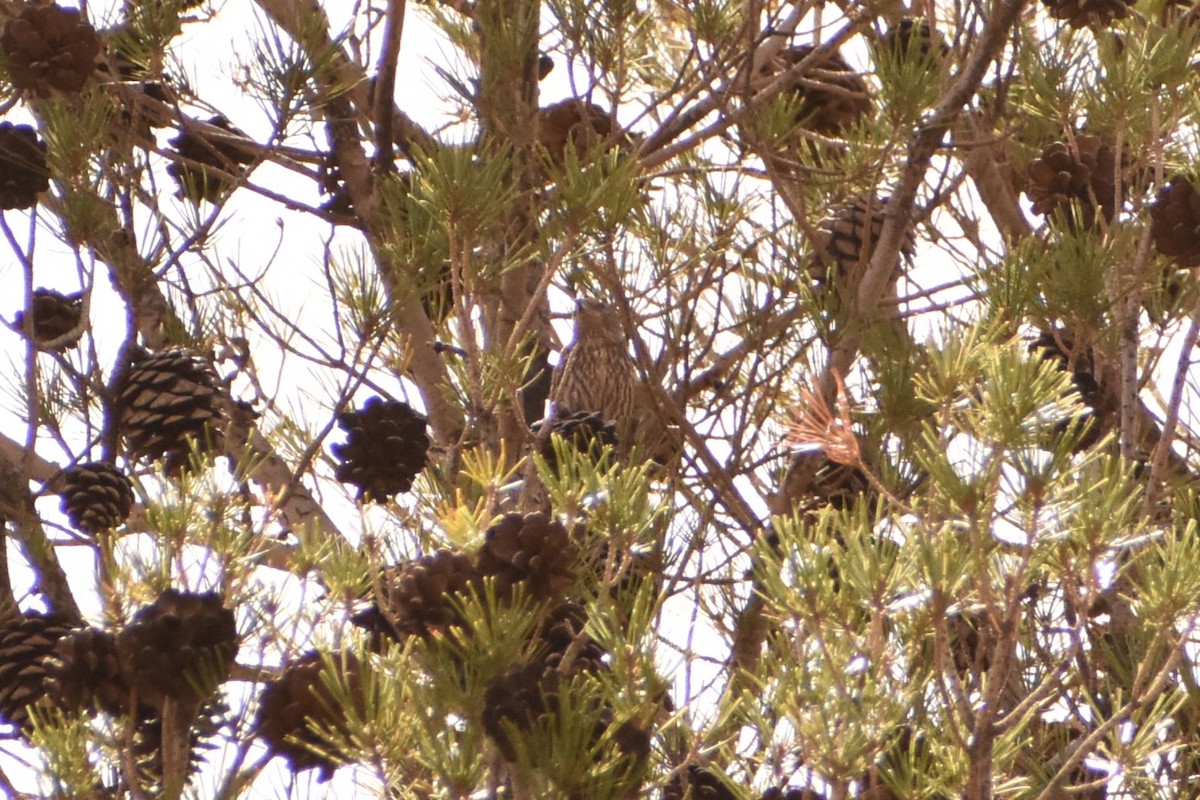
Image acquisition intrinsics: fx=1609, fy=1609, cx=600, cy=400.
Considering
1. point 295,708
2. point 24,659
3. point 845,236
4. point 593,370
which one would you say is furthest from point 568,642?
point 593,370

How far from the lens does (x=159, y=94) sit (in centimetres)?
310

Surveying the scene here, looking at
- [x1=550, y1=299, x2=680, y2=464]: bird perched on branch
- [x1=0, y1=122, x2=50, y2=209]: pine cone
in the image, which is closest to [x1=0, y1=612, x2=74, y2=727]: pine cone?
[x1=0, y1=122, x2=50, y2=209]: pine cone

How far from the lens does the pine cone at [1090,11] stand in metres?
2.34

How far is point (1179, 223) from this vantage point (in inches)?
82.3

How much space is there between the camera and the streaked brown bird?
3842mm

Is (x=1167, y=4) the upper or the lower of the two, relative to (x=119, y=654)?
upper

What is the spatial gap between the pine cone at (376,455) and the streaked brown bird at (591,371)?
1.64 meters

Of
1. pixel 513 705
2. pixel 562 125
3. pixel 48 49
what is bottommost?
pixel 513 705

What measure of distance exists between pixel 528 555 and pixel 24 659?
3.38ft

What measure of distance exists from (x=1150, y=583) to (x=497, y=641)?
2.01ft

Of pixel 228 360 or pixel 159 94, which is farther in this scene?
pixel 228 360

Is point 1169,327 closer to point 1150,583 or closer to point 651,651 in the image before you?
Result: point 1150,583

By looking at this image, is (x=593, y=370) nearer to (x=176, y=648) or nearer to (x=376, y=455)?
(x=376, y=455)

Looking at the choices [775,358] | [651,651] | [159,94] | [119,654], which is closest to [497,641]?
[651,651]
